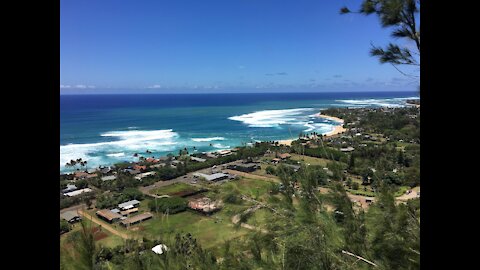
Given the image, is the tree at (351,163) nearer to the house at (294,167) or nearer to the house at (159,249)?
the house at (294,167)

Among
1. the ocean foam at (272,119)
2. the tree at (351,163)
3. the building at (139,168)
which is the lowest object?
the building at (139,168)

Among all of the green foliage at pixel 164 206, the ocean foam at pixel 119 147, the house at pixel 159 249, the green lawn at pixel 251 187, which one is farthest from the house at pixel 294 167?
the ocean foam at pixel 119 147

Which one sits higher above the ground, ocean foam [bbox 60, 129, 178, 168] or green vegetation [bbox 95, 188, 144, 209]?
green vegetation [bbox 95, 188, 144, 209]

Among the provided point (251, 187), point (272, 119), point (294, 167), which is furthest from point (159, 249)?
point (272, 119)

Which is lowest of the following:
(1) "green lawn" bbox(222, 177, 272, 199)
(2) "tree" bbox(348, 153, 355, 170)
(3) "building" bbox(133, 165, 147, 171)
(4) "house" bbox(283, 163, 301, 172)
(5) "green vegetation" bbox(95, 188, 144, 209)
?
(3) "building" bbox(133, 165, 147, 171)

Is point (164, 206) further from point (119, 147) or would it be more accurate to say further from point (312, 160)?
point (119, 147)

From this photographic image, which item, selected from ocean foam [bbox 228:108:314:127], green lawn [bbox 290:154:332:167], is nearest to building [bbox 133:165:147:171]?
green lawn [bbox 290:154:332:167]

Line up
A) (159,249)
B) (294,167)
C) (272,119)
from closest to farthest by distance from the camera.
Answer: (159,249), (294,167), (272,119)

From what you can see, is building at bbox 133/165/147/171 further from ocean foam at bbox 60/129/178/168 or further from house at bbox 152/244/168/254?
house at bbox 152/244/168/254

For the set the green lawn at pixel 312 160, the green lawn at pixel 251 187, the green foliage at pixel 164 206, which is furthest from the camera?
the green lawn at pixel 312 160

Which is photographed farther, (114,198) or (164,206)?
(114,198)
